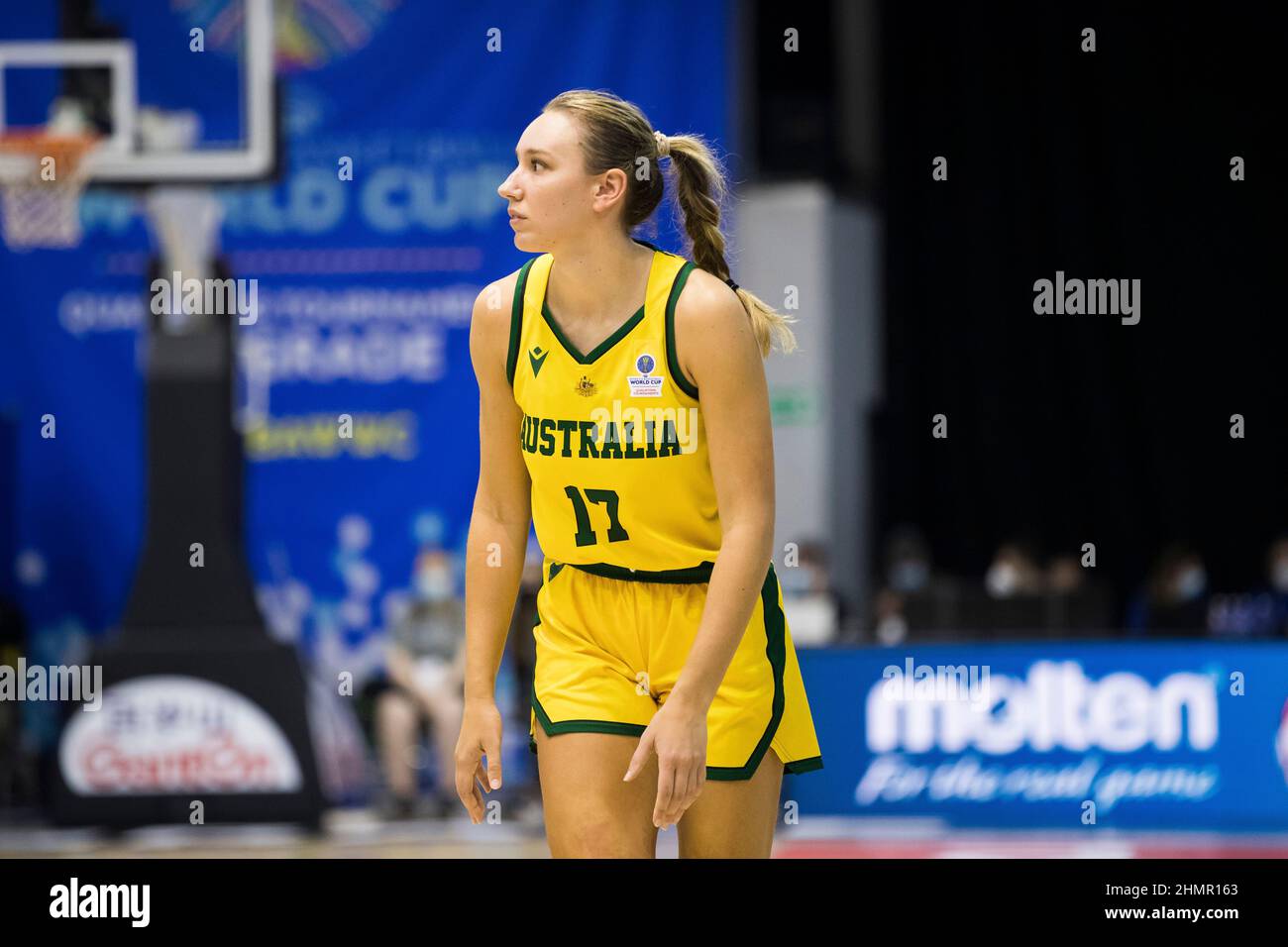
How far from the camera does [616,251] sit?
3375mm

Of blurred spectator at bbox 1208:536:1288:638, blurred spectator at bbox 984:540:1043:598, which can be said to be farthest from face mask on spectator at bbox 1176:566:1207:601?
blurred spectator at bbox 984:540:1043:598

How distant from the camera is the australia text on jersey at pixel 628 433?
329cm

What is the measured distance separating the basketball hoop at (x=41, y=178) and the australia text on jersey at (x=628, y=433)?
20.2 feet

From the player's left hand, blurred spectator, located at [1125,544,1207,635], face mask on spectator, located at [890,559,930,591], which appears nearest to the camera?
the player's left hand

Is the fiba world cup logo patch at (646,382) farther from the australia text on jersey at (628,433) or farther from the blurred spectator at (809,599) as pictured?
the blurred spectator at (809,599)

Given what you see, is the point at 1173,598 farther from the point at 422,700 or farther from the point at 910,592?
the point at 422,700

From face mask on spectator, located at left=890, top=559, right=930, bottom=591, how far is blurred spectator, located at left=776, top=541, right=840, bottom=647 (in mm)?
731

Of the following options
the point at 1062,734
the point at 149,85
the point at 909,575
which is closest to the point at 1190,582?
the point at 909,575

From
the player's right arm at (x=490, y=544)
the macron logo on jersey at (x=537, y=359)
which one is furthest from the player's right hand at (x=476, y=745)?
the macron logo on jersey at (x=537, y=359)

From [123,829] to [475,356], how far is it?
20.6 feet

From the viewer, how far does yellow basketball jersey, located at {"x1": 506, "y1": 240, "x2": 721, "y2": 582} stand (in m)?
3.30

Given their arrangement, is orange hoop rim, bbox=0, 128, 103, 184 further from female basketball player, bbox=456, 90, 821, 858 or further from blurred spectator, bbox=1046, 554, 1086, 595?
blurred spectator, bbox=1046, 554, 1086, 595
